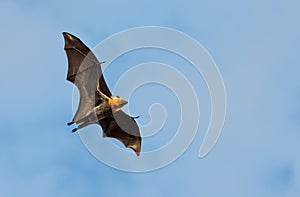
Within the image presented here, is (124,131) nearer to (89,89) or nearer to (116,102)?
(116,102)

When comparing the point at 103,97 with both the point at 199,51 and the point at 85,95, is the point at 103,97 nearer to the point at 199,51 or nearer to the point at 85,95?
the point at 85,95

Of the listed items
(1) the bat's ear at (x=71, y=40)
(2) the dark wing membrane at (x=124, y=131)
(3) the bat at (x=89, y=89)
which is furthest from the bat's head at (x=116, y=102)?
(1) the bat's ear at (x=71, y=40)

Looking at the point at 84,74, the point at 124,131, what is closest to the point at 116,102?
the point at 84,74

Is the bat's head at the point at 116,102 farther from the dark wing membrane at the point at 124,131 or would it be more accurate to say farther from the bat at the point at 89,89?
the dark wing membrane at the point at 124,131

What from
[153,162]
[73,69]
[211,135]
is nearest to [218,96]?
[211,135]

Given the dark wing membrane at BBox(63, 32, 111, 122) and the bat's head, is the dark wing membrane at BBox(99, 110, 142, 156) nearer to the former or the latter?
the bat's head
